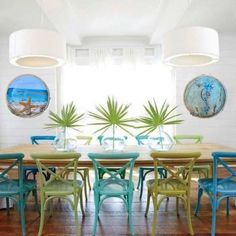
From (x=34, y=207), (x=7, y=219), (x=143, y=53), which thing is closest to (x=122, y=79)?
(x=143, y=53)

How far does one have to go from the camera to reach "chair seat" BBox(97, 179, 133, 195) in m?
2.67

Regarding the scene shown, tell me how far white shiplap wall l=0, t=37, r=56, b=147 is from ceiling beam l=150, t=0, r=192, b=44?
2.33 metres

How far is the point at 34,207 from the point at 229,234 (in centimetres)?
223

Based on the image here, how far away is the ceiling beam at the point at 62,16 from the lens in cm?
372

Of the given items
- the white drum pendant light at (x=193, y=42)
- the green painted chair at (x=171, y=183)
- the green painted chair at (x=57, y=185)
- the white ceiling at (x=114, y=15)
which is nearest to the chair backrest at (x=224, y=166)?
the green painted chair at (x=171, y=183)

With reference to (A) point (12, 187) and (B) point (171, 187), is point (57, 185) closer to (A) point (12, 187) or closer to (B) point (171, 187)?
(A) point (12, 187)

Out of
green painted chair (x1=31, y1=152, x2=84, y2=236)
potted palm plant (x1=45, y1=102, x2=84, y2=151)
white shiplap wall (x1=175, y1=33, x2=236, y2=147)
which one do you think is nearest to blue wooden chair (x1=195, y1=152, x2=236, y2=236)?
green painted chair (x1=31, y1=152, x2=84, y2=236)

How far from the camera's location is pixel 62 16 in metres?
4.24

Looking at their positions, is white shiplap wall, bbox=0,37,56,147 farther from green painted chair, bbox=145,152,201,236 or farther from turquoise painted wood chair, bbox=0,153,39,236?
green painted chair, bbox=145,152,201,236

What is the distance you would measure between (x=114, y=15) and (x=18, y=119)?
284 centimetres

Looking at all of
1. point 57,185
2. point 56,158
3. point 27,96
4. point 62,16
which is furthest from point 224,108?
point 56,158

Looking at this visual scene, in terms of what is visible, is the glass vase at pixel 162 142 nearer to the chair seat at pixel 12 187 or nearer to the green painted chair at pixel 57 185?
the green painted chair at pixel 57 185

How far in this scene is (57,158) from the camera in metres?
2.49

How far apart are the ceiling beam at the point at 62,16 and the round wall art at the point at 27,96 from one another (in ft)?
3.77
